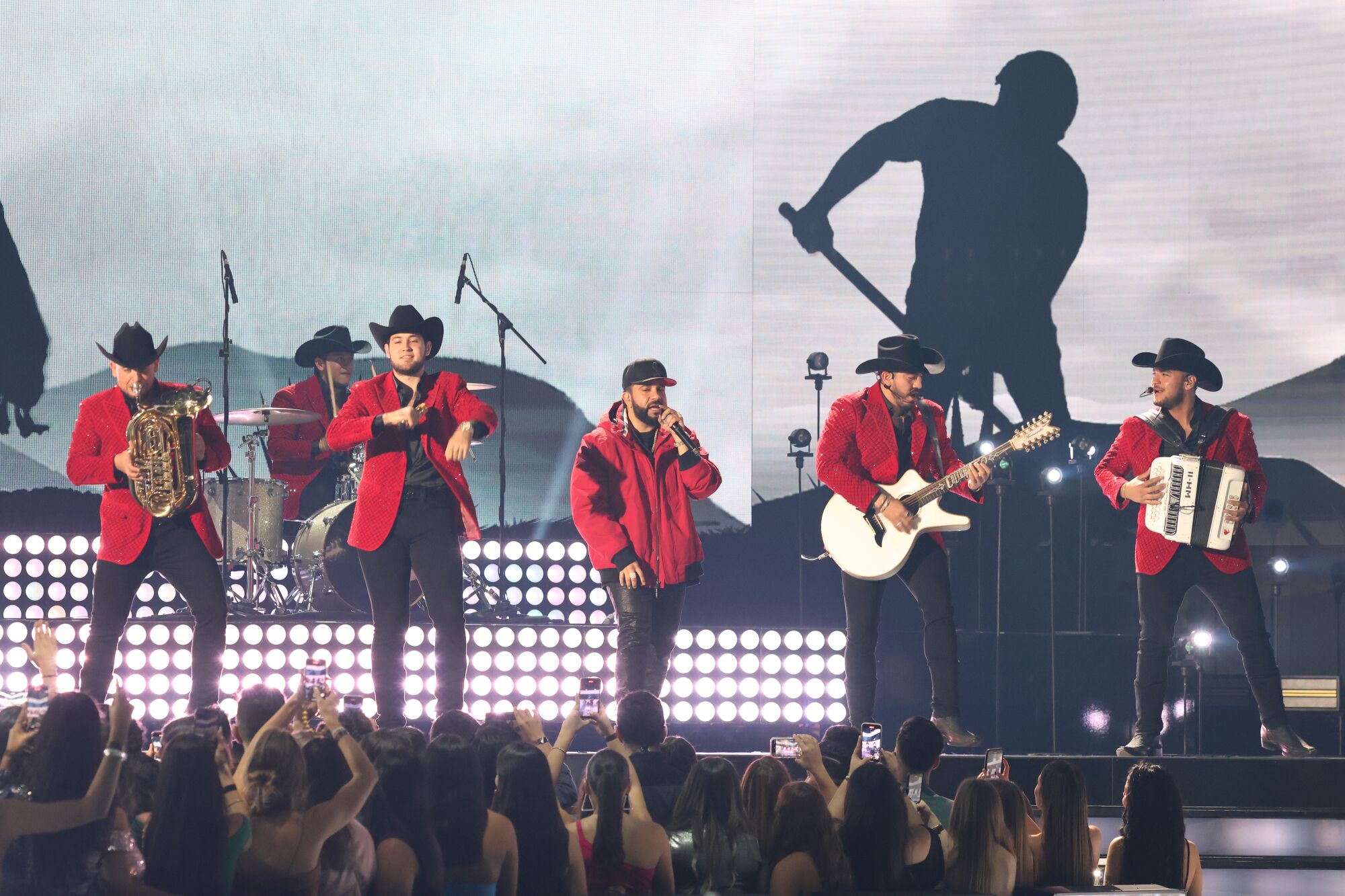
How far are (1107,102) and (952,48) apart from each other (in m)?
0.99

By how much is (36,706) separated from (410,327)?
9.10 ft

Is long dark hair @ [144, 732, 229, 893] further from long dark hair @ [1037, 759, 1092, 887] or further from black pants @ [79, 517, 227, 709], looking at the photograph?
black pants @ [79, 517, 227, 709]

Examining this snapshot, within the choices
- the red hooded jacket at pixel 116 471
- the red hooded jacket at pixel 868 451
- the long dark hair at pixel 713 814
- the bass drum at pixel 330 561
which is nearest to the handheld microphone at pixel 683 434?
the red hooded jacket at pixel 868 451

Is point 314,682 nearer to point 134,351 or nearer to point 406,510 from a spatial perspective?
point 406,510

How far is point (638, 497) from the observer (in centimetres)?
662

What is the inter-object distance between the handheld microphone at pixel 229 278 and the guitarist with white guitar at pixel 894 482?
3.60 meters

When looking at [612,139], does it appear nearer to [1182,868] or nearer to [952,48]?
[952,48]

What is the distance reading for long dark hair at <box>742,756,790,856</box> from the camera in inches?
155

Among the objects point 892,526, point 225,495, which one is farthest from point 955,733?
point 225,495

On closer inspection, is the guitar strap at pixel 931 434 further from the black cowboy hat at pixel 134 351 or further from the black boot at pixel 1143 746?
the black cowboy hat at pixel 134 351

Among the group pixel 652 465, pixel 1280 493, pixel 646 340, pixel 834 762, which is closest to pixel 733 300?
pixel 646 340

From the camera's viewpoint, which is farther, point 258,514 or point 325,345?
point 325,345

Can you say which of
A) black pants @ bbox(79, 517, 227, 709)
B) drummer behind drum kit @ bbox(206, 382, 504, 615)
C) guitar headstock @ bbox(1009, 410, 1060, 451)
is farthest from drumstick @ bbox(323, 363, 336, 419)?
guitar headstock @ bbox(1009, 410, 1060, 451)

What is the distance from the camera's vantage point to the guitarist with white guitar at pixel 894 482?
6562mm
